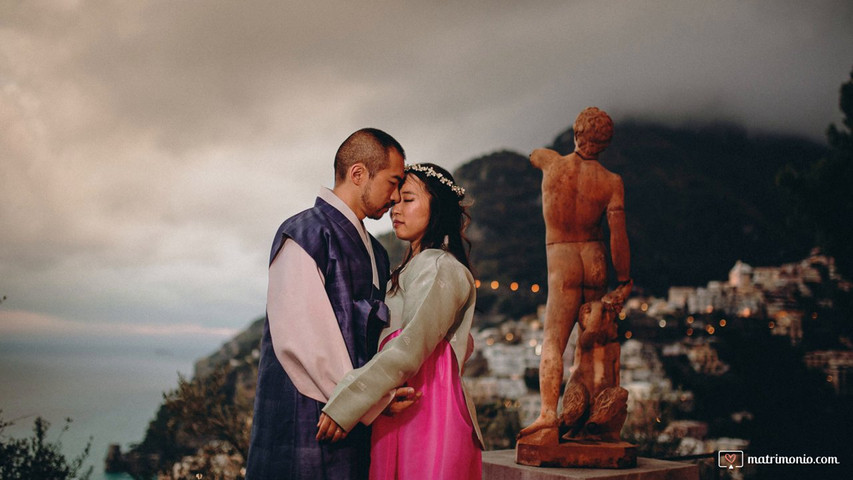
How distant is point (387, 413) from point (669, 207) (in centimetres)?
4910

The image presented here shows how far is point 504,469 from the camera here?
3471 millimetres

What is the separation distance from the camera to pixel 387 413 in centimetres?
207

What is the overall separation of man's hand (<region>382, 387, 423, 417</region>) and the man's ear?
0.77 metres

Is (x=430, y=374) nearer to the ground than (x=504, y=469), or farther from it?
farther from it

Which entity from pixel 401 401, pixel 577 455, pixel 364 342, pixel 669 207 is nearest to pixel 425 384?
pixel 401 401

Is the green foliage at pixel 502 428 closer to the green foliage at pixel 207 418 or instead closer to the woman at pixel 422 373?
the green foliage at pixel 207 418

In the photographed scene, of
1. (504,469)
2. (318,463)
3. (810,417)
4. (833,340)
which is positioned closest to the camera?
(318,463)

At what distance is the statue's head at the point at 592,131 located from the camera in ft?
12.5

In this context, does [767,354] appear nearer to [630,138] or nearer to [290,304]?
[290,304]

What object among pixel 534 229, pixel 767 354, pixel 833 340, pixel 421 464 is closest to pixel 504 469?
pixel 421 464

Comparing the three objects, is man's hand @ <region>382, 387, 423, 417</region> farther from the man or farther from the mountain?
the mountain

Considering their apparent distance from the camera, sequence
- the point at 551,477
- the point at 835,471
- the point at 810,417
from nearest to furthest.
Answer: the point at 551,477
the point at 835,471
the point at 810,417

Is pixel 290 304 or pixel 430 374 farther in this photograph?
pixel 430 374

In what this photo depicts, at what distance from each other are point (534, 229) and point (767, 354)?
→ 39.9 metres
